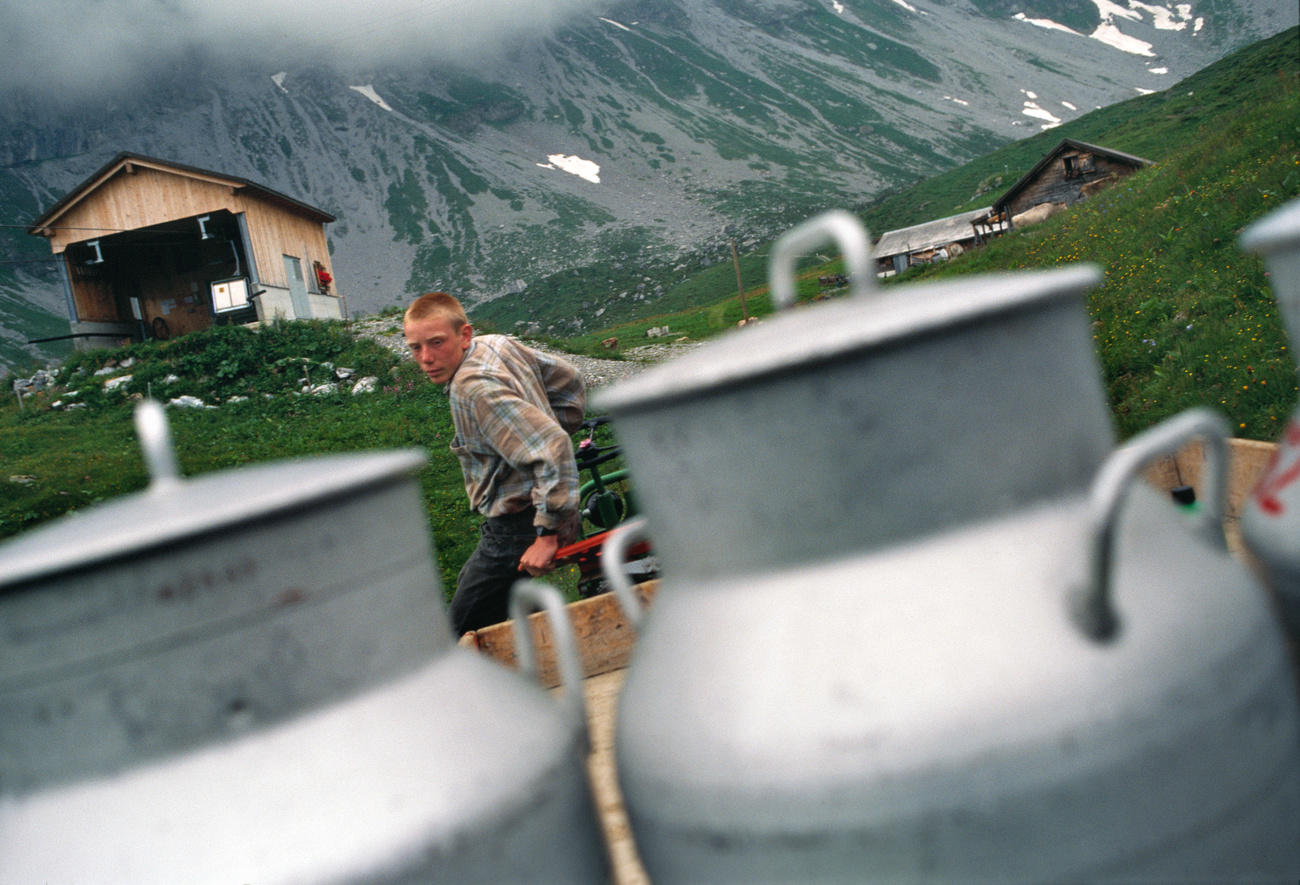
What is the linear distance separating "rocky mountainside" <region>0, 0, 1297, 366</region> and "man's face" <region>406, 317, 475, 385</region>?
3696 inches

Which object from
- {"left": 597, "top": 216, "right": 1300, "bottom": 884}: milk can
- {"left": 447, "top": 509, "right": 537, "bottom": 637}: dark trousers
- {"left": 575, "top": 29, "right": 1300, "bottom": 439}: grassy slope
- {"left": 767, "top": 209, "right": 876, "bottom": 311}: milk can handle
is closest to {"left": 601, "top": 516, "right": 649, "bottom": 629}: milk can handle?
{"left": 597, "top": 216, "right": 1300, "bottom": 884}: milk can

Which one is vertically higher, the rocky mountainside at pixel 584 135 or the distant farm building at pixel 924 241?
the rocky mountainside at pixel 584 135

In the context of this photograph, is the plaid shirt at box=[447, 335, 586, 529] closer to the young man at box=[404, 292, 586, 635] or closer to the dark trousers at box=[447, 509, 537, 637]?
the young man at box=[404, 292, 586, 635]

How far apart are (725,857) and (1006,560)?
1.77 feet

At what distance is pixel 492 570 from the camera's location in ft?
14.9

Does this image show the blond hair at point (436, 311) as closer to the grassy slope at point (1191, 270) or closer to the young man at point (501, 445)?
the young man at point (501, 445)

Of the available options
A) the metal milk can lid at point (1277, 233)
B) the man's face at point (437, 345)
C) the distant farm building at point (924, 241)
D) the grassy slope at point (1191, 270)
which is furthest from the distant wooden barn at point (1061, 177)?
the metal milk can lid at point (1277, 233)

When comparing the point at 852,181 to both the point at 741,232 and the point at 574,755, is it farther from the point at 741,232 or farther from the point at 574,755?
the point at 574,755

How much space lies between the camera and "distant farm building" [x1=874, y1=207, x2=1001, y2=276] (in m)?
66.8

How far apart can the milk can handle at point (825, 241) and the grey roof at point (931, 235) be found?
68932 millimetres

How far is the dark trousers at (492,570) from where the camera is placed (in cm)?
446

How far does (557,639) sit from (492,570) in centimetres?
304

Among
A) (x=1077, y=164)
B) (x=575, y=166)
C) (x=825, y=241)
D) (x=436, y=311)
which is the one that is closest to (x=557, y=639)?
(x=825, y=241)

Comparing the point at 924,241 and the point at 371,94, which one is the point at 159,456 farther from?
the point at 371,94
